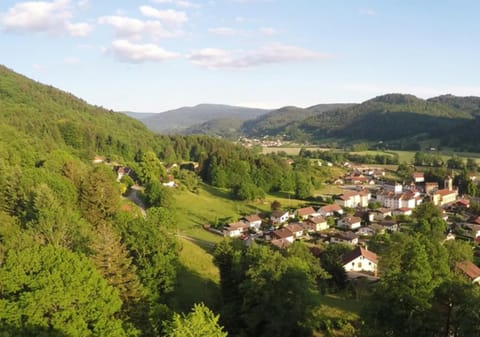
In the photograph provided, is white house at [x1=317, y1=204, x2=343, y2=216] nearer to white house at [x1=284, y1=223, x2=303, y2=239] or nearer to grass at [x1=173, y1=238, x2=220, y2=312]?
white house at [x1=284, y1=223, x2=303, y2=239]

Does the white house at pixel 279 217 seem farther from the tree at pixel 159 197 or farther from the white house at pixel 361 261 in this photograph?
the white house at pixel 361 261

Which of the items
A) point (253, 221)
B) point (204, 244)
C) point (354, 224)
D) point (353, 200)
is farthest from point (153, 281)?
point (353, 200)

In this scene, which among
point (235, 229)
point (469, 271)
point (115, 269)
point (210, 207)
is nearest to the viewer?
point (115, 269)

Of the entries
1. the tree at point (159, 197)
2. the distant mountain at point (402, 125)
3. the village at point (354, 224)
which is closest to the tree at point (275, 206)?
the village at point (354, 224)

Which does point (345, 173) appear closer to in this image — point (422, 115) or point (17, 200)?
point (17, 200)

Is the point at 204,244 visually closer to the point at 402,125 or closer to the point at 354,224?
the point at 354,224
